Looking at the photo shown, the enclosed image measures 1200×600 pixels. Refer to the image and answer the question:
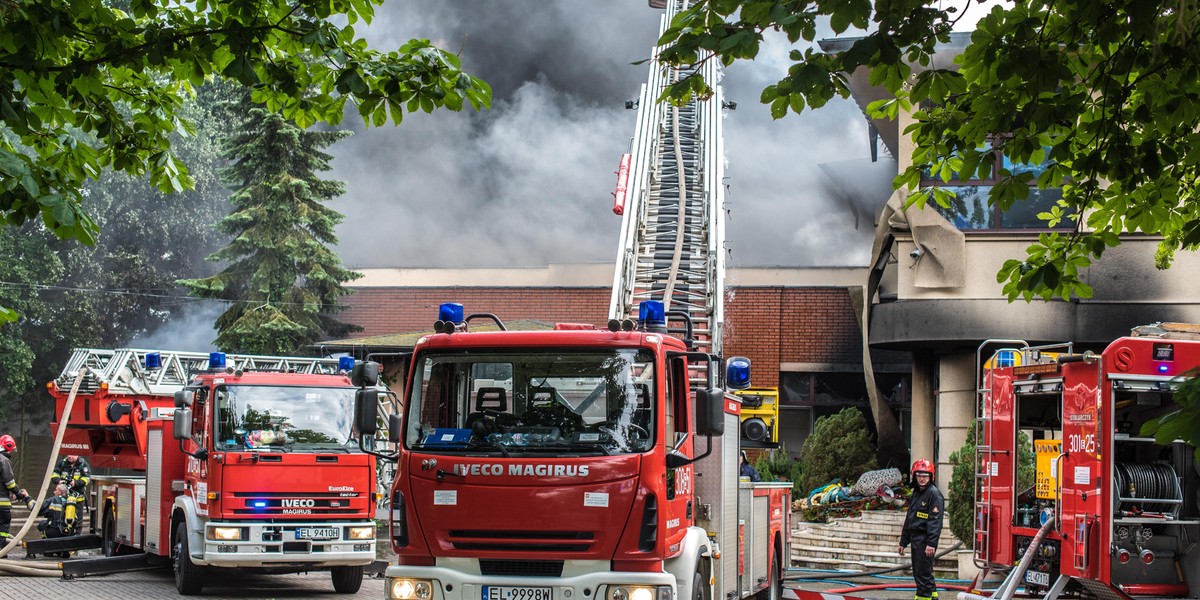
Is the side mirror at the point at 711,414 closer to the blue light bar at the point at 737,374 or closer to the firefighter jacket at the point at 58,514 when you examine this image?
the blue light bar at the point at 737,374

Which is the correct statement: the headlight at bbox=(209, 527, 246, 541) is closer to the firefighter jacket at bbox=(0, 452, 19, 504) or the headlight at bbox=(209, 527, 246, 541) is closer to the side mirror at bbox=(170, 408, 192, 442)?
the side mirror at bbox=(170, 408, 192, 442)

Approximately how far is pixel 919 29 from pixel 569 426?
3.86 metres

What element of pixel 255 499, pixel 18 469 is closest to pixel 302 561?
pixel 255 499

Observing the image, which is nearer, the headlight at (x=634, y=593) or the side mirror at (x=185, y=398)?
the headlight at (x=634, y=593)

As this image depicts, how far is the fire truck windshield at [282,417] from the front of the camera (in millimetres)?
13617

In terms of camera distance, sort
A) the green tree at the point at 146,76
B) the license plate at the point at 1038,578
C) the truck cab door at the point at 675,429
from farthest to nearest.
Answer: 1. the license plate at the point at 1038,578
2. the truck cab door at the point at 675,429
3. the green tree at the point at 146,76

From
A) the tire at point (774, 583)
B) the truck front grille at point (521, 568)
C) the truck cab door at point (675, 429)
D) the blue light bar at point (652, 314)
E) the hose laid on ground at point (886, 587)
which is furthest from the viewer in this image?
the hose laid on ground at point (886, 587)

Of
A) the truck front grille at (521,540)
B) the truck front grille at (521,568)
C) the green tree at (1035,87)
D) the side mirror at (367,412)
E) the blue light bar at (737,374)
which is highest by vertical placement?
the green tree at (1035,87)

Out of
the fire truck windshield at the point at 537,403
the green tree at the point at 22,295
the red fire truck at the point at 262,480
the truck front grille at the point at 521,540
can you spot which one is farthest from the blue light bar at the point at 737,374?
the green tree at the point at 22,295

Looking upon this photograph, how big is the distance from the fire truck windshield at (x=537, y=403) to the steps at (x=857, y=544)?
400 inches

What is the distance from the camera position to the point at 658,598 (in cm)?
827

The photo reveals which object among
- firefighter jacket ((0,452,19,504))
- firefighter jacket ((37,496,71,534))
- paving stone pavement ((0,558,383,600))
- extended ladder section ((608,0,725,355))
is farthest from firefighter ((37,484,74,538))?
extended ladder section ((608,0,725,355))

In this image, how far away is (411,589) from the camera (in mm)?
8547

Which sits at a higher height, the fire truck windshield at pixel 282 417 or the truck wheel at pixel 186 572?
the fire truck windshield at pixel 282 417
